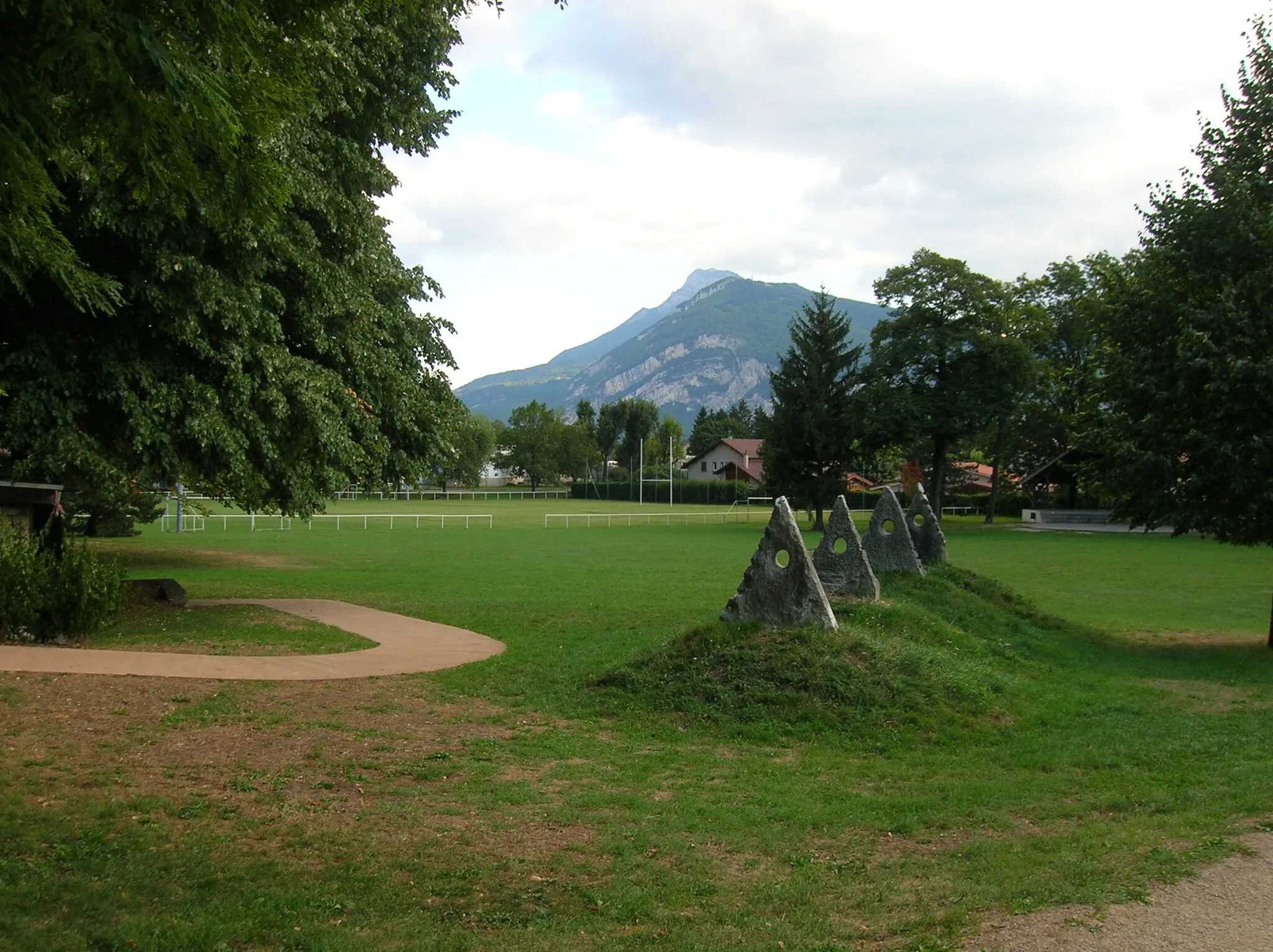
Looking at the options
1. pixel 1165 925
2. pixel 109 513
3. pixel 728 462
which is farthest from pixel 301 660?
pixel 728 462

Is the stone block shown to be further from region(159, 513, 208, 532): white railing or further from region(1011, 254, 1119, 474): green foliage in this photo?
region(1011, 254, 1119, 474): green foliage

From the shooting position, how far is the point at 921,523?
20.0m

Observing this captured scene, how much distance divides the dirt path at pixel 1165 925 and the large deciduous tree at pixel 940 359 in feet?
150

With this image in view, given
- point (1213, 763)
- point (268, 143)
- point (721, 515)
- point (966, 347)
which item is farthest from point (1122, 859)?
point (721, 515)

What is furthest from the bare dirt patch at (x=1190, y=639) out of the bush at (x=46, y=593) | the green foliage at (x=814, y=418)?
the green foliage at (x=814, y=418)

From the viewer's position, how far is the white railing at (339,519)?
4806 centimetres

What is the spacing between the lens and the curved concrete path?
436 inches

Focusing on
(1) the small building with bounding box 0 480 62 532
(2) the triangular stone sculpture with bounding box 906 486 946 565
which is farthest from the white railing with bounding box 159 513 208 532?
(2) the triangular stone sculpture with bounding box 906 486 946 565

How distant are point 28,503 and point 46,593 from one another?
12.0 ft

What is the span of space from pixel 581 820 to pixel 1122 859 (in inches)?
129

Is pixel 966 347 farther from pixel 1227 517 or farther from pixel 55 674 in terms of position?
pixel 55 674

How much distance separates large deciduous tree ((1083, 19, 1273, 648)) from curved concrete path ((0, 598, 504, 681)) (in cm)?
1065

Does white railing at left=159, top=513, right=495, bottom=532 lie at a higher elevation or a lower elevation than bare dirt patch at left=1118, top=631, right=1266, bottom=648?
higher

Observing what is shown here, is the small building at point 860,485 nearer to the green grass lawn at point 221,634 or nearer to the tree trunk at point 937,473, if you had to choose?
the tree trunk at point 937,473
